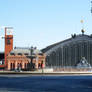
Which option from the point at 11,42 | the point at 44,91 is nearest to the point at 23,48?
the point at 11,42

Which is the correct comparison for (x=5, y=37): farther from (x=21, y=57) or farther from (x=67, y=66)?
(x=67, y=66)

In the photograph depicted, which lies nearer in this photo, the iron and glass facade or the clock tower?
the iron and glass facade

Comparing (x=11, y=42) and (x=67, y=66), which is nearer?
(x=67, y=66)

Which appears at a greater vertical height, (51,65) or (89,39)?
(89,39)

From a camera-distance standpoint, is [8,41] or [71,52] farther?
[8,41]

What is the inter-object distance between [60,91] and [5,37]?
133933mm

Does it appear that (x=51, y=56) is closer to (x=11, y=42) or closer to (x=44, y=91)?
(x=11, y=42)

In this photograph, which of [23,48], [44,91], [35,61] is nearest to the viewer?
[44,91]

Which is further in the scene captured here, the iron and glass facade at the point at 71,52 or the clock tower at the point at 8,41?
the clock tower at the point at 8,41

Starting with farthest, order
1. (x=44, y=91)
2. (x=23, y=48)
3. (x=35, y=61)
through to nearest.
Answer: (x=23, y=48), (x=35, y=61), (x=44, y=91)

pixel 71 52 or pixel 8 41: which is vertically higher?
pixel 8 41

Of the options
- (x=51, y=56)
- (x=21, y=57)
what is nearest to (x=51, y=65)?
(x=51, y=56)

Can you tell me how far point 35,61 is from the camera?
15875 cm

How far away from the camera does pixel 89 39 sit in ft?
545
